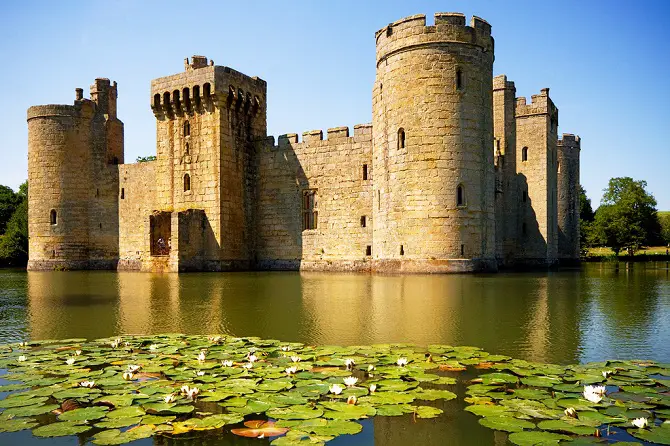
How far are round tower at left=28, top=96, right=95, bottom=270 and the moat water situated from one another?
60.2ft

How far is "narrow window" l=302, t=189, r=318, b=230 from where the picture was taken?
85.7ft

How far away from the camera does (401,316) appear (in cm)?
895

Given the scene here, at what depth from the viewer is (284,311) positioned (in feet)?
32.2

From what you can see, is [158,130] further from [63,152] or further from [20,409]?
[20,409]

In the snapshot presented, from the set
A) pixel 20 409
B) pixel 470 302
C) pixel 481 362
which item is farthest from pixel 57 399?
pixel 470 302

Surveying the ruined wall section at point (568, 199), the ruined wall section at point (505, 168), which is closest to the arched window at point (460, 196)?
the ruined wall section at point (505, 168)

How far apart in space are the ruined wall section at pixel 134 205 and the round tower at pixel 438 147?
588 inches

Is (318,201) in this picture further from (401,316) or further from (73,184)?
(401,316)

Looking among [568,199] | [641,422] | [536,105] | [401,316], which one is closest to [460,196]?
[536,105]

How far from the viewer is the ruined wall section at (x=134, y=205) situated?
30.1m

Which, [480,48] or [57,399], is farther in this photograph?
[480,48]

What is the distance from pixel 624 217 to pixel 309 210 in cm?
3384

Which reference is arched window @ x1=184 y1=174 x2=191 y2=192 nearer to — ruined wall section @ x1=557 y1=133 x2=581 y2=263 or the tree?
ruined wall section @ x1=557 y1=133 x2=581 y2=263

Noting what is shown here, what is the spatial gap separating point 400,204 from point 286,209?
26.7 feet
